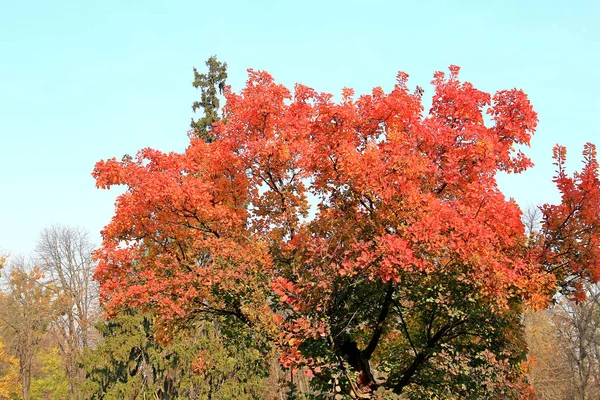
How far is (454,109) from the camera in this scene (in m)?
11.7

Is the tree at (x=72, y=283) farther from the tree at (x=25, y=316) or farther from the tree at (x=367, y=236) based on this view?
the tree at (x=367, y=236)

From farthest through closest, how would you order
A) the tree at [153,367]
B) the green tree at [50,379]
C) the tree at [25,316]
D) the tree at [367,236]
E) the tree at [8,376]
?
the green tree at [50,379], the tree at [8,376], the tree at [25,316], the tree at [153,367], the tree at [367,236]

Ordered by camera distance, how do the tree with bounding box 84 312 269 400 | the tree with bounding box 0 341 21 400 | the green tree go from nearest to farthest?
1. the tree with bounding box 84 312 269 400
2. the tree with bounding box 0 341 21 400
3. the green tree

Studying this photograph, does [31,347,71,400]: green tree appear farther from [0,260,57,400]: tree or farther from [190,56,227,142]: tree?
[190,56,227,142]: tree

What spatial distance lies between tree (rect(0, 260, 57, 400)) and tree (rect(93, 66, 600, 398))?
2169 cm

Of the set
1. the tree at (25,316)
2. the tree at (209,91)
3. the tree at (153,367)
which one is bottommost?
the tree at (153,367)

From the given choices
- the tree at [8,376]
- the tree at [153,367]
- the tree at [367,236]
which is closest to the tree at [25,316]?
the tree at [8,376]

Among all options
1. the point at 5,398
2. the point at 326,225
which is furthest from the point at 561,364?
the point at 5,398

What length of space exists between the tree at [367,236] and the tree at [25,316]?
2169 centimetres

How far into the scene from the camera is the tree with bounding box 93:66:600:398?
31.0 feet

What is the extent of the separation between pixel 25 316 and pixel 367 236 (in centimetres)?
2900

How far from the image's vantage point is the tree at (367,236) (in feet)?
31.0

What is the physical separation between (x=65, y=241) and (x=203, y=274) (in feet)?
96.0

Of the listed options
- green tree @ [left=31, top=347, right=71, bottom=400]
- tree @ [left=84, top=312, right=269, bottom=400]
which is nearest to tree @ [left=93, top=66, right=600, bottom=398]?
tree @ [left=84, top=312, right=269, bottom=400]
